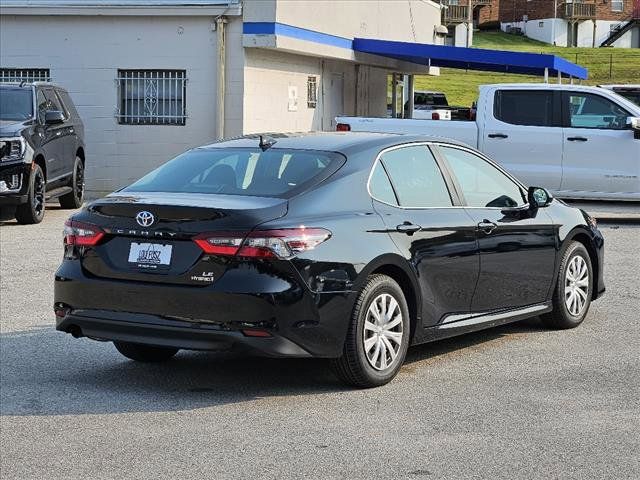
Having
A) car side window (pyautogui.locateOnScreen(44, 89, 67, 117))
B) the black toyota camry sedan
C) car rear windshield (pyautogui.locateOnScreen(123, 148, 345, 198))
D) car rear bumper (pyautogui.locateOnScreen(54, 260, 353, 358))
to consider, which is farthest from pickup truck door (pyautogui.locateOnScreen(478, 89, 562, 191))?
car rear bumper (pyautogui.locateOnScreen(54, 260, 353, 358))

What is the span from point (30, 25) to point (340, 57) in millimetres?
7013

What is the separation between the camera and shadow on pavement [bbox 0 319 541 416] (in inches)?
288

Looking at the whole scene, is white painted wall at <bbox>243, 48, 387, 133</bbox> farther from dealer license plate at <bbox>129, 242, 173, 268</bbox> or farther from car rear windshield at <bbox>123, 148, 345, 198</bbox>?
dealer license plate at <bbox>129, 242, 173, 268</bbox>

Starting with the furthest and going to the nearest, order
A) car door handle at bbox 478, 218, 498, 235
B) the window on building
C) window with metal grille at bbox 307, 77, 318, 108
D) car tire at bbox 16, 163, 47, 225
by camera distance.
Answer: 1. window with metal grille at bbox 307, 77, 318, 108
2. the window on building
3. car tire at bbox 16, 163, 47, 225
4. car door handle at bbox 478, 218, 498, 235

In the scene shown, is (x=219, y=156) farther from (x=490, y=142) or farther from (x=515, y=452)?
(x=490, y=142)

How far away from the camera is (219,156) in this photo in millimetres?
8250

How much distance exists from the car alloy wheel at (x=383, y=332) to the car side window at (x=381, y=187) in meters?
0.68

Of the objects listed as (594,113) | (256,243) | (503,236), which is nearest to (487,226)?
(503,236)

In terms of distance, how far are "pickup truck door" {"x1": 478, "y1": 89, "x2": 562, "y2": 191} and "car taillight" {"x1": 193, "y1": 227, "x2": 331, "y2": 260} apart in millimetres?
11036

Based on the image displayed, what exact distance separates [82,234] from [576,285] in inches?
162

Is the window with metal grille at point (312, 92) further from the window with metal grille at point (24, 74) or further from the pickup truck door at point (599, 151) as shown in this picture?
the pickup truck door at point (599, 151)

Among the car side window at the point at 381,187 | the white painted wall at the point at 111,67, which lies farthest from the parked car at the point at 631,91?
the car side window at the point at 381,187

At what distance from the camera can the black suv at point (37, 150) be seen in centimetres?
1678

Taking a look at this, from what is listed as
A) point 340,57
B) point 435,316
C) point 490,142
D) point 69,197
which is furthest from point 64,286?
point 340,57
